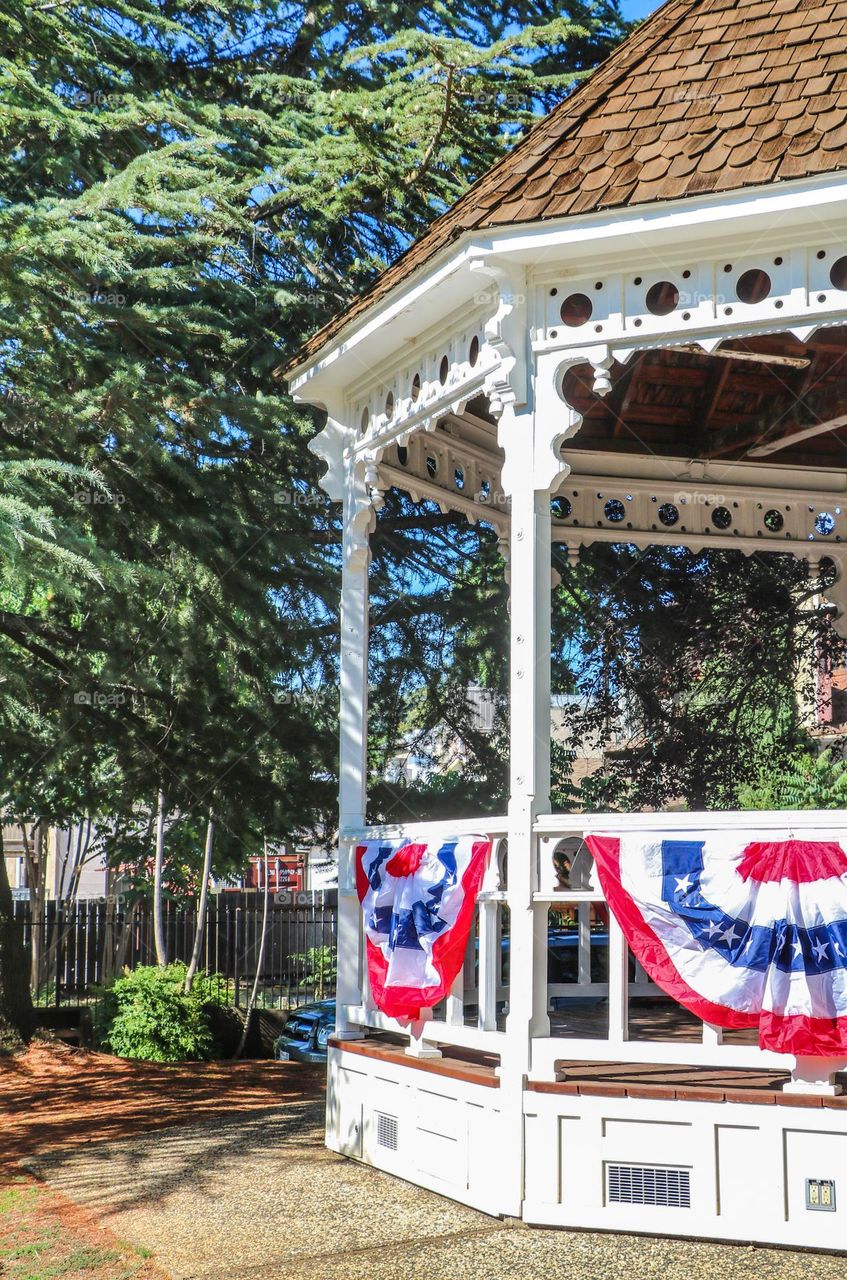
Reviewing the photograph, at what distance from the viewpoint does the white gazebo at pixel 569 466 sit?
5.72 meters

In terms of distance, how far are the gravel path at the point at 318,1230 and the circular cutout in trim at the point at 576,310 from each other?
4.31 metres

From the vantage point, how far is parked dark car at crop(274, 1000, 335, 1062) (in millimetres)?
15523

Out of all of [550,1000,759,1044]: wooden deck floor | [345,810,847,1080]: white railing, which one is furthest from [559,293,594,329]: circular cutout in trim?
[550,1000,759,1044]: wooden deck floor

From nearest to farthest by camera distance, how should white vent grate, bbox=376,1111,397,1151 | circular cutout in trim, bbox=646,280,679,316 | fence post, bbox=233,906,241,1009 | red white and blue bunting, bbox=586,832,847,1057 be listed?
red white and blue bunting, bbox=586,832,847,1057 < circular cutout in trim, bbox=646,280,679,316 < white vent grate, bbox=376,1111,397,1151 < fence post, bbox=233,906,241,1009

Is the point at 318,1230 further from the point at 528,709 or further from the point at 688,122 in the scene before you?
the point at 688,122

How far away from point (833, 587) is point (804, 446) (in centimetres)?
136

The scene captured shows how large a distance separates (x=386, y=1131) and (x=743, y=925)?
264 centimetres

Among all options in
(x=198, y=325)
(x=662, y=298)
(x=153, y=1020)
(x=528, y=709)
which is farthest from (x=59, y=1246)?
(x=153, y=1020)

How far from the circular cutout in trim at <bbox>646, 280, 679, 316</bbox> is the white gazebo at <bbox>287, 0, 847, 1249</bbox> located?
2 cm

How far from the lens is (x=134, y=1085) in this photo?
11305 millimetres

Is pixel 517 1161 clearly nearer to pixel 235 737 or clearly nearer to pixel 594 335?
pixel 594 335

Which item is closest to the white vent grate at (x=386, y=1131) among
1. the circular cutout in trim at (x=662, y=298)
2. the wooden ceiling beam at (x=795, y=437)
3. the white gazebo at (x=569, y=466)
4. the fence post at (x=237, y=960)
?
the white gazebo at (x=569, y=466)

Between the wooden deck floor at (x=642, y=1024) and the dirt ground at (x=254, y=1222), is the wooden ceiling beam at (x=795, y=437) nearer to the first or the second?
the wooden deck floor at (x=642, y=1024)

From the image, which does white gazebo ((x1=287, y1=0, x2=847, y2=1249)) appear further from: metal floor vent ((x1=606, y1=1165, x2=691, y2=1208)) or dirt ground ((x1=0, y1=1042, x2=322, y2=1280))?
Result: dirt ground ((x1=0, y1=1042, x2=322, y2=1280))
